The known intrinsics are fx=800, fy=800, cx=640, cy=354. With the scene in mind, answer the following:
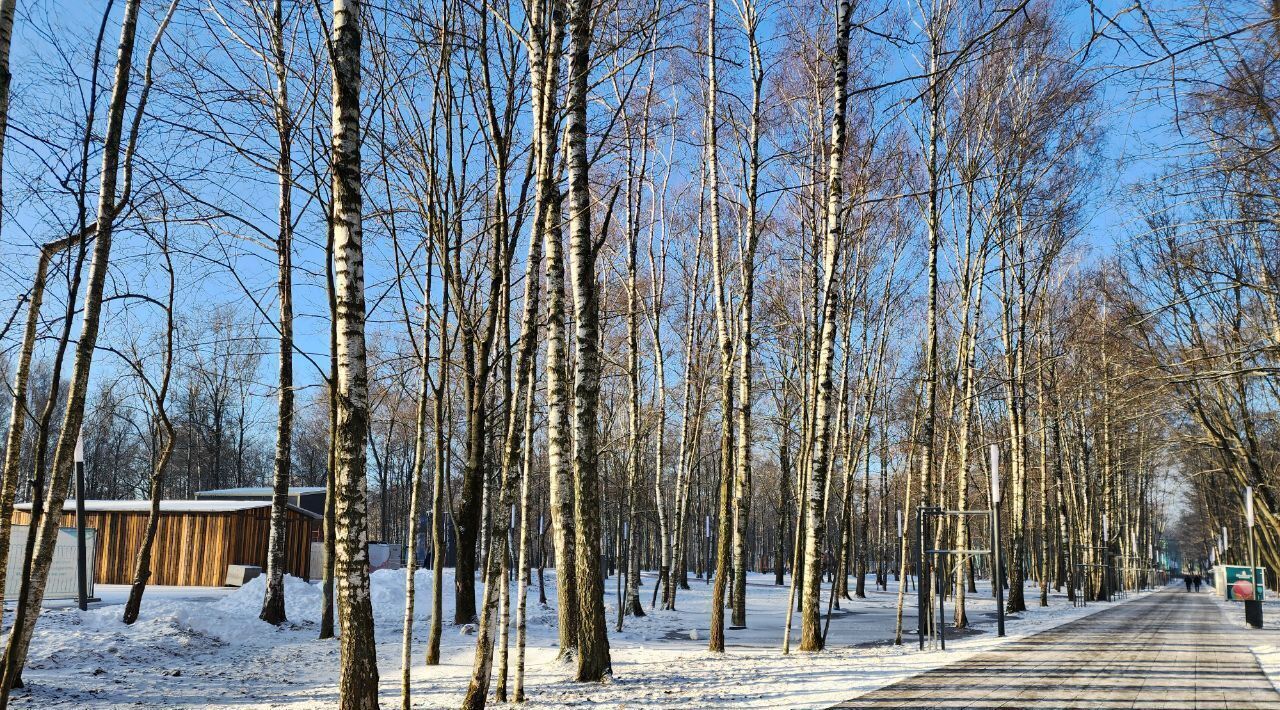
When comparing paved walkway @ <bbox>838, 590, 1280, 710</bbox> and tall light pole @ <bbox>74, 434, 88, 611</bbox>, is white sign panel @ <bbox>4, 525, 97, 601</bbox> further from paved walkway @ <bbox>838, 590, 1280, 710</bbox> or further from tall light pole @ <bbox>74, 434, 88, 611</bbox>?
paved walkway @ <bbox>838, 590, 1280, 710</bbox>

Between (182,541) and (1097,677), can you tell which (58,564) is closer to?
(182,541)

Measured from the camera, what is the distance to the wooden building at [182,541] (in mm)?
25312

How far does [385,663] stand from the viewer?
38.8ft

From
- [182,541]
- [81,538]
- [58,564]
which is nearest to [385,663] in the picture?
[81,538]

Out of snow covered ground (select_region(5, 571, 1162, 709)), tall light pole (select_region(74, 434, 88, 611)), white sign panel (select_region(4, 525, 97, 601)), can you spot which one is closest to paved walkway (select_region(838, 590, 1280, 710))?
snow covered ground (select_region(5, 571, 1162, 709))

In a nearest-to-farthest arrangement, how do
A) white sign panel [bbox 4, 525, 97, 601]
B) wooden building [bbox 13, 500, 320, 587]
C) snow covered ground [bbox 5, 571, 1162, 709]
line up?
snow covered ground [bbox 5, 571, 1162, 709] < white sign panel [bbox 4, 525, 97, 601] < wooden building [bbox 13, 500, 320, 587]

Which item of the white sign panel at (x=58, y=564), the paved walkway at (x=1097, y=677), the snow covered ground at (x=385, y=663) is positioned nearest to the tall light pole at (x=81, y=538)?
the snow covered ground at (x=385, y=663)

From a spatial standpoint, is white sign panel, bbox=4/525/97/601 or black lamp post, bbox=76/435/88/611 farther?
white sign panel, bbox=4/525/97/601

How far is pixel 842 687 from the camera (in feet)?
27.0

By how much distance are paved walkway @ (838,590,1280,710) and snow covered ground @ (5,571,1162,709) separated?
0.56 metres

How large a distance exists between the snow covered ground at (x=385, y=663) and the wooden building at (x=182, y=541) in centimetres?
759

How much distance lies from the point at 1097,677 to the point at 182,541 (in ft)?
84.6

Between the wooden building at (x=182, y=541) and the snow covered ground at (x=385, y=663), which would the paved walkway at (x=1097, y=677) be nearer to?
the snow covered ground at (x=385, y=663)

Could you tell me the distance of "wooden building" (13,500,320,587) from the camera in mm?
25312
